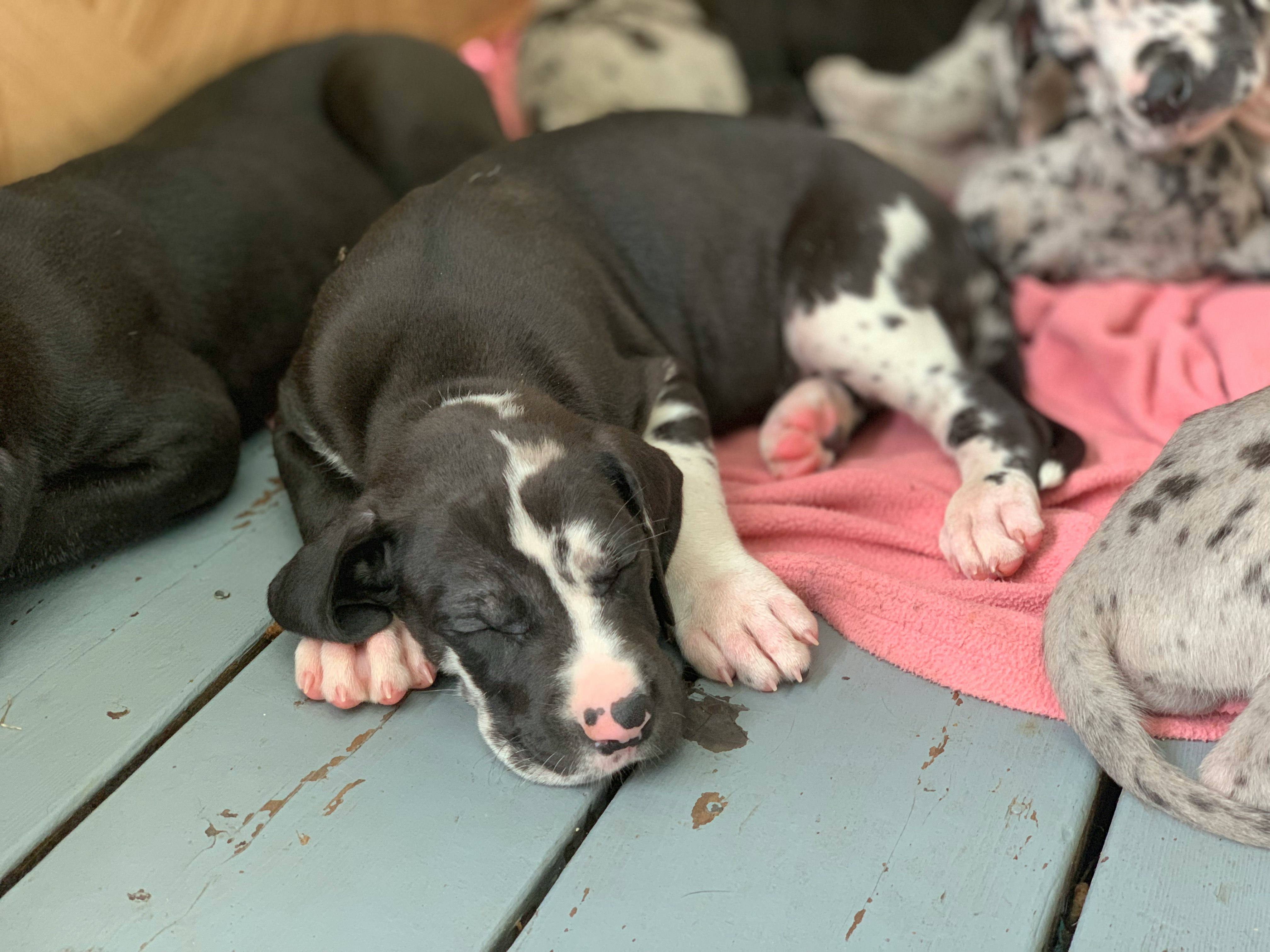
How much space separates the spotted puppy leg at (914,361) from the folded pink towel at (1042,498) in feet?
0.40

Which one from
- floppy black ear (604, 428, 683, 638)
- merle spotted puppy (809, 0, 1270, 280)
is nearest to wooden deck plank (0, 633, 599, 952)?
floppy black ear (604, 428, 683, 638)

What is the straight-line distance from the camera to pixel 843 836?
94.7 inches

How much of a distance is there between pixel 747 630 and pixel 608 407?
73cm

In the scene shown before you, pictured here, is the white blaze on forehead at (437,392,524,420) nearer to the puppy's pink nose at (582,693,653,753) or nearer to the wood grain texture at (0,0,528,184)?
the puppy's pink nose at (582,693,653,753)

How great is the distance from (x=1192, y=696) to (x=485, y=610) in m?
1.49

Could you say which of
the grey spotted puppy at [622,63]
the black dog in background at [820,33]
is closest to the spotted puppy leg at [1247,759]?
the grey spotted puppy at [622,63]

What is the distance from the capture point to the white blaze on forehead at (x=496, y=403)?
271cm

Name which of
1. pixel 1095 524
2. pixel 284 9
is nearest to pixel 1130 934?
pixel 1095 524

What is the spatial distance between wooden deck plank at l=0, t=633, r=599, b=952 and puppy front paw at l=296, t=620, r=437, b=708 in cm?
4

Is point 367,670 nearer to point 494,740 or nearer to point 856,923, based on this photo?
point 494,740

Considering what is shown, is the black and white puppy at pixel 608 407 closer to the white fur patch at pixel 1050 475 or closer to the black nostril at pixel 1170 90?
the white fur patch at pixel 1050 475

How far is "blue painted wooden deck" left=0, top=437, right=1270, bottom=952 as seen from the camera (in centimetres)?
225

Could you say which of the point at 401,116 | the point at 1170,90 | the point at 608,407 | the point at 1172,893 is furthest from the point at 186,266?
the point at 1170,90

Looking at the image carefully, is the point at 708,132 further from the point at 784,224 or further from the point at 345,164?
the point at 345,164
